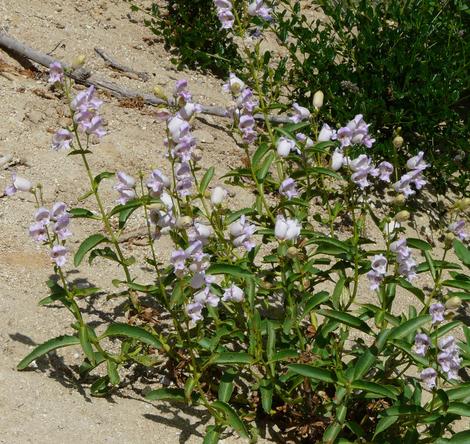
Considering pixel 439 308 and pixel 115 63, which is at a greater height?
pixel 439 308

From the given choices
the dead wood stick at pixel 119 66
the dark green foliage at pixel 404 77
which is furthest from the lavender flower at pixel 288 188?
the dead wood stick at pixel 119 66

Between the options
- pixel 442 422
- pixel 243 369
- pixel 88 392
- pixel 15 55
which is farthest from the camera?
pixel 15 55

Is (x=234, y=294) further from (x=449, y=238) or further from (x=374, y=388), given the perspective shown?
(x=449, y=238)

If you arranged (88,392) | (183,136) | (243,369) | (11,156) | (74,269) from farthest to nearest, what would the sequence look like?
(11,156)
(74,269)
(243,369)
(88,392)
(183,136)

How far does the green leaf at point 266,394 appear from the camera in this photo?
2707 mm

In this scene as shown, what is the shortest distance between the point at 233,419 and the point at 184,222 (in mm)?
719

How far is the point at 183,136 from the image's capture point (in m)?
2.52

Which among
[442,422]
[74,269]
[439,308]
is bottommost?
[74,269]

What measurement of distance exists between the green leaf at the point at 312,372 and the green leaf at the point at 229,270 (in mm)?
378

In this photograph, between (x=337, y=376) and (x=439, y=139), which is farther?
(x=439, y=139)

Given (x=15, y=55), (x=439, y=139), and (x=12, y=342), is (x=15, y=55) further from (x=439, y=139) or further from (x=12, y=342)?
(x=439, y=139)

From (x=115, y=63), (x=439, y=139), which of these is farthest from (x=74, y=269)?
(x=439, y=139)

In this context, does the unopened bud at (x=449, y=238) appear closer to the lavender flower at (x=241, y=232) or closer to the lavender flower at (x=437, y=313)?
the lavender flower at (x=437, y=313)

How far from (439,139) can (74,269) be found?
2.64 m
